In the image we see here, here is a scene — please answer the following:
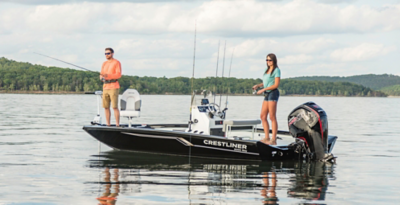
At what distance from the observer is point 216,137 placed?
1054 cm

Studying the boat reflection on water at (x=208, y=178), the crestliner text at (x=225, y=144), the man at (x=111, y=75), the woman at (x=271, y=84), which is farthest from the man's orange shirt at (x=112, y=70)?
the woman at (x=271, y=84)

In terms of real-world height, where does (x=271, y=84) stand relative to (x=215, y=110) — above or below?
above

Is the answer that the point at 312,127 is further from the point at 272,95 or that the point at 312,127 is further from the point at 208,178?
the point at 208,178

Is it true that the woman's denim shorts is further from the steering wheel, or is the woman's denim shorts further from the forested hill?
the forested hill

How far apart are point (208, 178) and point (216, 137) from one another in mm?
1672

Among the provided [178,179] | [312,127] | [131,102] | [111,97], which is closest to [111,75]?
[111,97]

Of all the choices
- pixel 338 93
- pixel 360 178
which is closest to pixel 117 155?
pixel 360 178

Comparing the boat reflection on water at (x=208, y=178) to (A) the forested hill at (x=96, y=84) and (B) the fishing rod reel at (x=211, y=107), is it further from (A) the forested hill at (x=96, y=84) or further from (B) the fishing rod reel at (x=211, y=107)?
(A) the forested hill at (x=96, y=84)

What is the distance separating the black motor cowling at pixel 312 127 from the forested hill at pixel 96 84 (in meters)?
55.7

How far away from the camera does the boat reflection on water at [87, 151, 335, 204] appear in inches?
293

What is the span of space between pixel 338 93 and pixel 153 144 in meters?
136

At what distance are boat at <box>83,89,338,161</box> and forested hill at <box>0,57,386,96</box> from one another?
53993mm

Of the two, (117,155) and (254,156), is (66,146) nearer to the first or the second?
(117,155)

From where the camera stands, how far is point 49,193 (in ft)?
24.1
